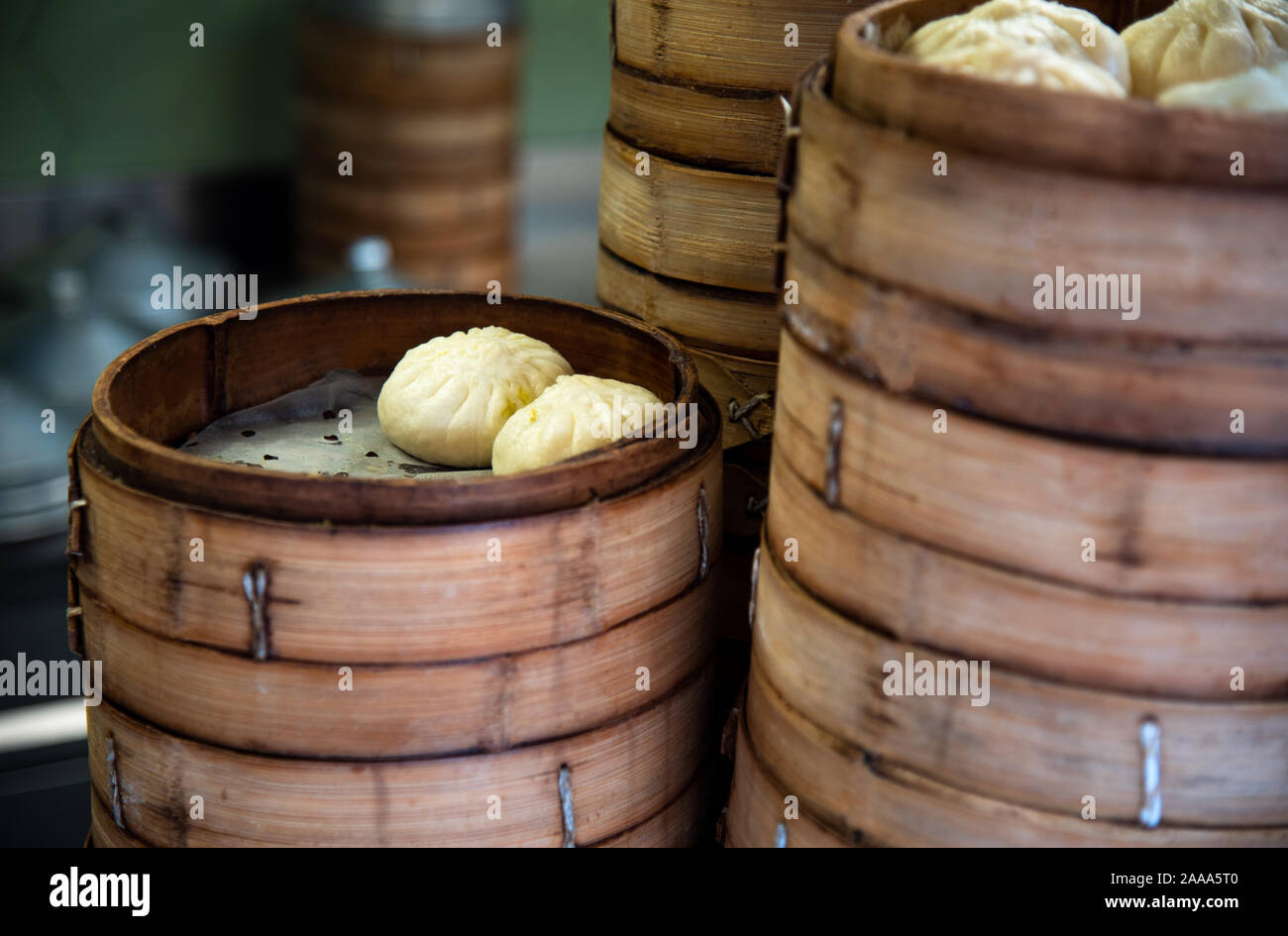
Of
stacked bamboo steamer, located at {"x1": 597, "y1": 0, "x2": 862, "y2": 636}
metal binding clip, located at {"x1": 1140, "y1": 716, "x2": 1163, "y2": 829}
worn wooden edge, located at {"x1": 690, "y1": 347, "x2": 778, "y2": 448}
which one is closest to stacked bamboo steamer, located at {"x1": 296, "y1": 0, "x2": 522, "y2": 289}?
stacked bamboo steamer, located at {"x1": 597, "y1": 0, "x2": 862, "y2": 636}

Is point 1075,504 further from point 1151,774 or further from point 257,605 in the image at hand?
point 257,605

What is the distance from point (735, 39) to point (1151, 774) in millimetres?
1337

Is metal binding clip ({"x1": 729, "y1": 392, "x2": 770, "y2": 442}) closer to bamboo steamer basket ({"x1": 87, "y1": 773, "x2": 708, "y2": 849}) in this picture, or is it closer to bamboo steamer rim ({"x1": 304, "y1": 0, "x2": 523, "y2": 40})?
bamboo steamer basket ({"x1": 87, "y1": 773, "x2": 708, "y2": 849})

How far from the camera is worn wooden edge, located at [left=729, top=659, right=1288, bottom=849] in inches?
53.0

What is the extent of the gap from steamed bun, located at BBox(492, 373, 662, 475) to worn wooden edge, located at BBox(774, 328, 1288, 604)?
1.86ft

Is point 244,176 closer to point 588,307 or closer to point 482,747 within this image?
point 588,307

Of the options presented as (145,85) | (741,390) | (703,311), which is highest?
(145,85)

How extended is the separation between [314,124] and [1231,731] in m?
3.81

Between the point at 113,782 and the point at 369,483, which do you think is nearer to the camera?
the point at 369,483

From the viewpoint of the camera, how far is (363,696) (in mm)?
1582

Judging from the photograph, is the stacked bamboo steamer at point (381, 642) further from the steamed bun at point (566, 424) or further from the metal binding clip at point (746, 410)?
the metal binding clip at point (746, 410)

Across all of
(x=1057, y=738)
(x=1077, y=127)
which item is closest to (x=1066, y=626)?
(x=1057, y=738)

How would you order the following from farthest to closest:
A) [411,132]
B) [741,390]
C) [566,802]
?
[411,132] → [741,390] → [566,802]

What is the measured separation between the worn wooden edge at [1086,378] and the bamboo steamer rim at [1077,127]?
15 centimetres
